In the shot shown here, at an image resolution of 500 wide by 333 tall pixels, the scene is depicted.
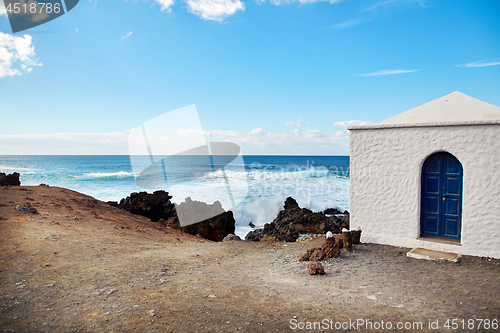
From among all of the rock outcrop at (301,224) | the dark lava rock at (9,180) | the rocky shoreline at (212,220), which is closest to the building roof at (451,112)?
the rocky shoreline at (212,220)

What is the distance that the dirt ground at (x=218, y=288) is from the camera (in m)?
3.42

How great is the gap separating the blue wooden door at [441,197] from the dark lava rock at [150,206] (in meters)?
10.5

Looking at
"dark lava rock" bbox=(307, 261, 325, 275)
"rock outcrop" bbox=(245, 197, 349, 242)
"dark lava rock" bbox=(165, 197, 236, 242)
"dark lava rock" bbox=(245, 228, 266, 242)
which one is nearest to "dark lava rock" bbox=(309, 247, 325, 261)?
"dark lava rock" bbox=(307, 261, 325, 275)

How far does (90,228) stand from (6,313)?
484cm

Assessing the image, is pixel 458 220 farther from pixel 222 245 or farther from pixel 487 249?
pixel 222 245

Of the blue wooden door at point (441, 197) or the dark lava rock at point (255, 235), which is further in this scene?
the dark lava rock at point (255, 235)

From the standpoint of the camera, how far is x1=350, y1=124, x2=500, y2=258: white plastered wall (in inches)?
224

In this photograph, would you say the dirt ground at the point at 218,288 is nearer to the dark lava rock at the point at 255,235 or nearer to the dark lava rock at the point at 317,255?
the dark lava rock at the point at 317,255

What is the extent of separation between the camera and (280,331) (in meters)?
3.23

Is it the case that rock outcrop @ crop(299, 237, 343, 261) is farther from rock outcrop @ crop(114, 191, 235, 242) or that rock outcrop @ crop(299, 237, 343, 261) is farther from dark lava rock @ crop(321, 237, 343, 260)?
rock outcrop @ crop(114, 191, 235, 242)

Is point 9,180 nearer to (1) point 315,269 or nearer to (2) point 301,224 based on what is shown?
(2) point 301,224

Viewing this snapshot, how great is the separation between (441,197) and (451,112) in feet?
6.02

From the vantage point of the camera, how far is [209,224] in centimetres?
1289

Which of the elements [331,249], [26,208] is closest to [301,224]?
[331,249]
